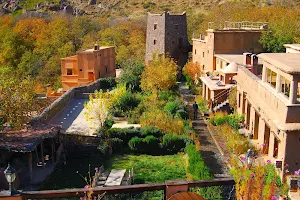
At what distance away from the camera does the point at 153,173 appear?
16.5 m

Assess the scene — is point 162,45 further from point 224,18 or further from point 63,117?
point 63,117

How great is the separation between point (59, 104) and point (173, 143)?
1104 centimetres

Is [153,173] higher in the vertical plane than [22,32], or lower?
lower

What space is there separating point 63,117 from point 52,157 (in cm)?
790

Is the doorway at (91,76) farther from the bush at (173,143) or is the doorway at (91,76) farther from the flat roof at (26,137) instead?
the flat roof at (26,137)

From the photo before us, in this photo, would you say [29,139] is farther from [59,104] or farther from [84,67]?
[84,67]

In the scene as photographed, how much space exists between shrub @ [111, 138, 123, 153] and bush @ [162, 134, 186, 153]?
2295mm

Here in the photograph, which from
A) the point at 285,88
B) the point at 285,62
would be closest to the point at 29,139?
the point at 285,62

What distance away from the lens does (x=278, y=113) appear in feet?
47.2

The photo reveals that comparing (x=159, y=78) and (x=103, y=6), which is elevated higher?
(x=103, y=6)

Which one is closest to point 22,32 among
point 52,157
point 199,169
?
point 52,157

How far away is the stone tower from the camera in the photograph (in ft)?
132

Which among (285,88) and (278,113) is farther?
(285,88)

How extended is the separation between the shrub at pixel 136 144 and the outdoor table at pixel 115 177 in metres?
3.43
